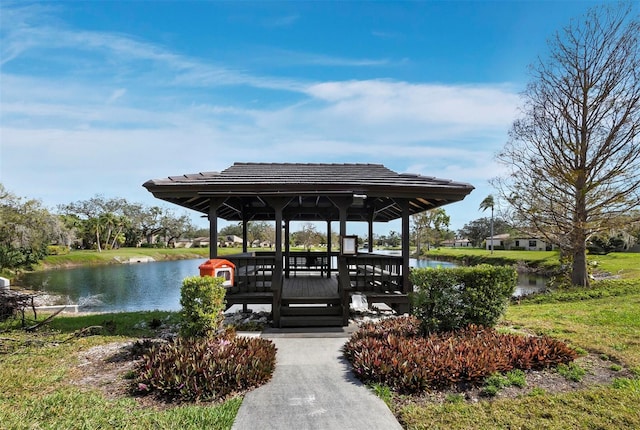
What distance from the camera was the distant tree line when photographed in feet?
83.1

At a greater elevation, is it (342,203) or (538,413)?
(342,203)

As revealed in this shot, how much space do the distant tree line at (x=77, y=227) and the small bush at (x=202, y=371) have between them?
93.9ft

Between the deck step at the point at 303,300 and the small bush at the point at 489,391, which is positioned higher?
the deck step at the point at 303,300

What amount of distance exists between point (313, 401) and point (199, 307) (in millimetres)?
2380

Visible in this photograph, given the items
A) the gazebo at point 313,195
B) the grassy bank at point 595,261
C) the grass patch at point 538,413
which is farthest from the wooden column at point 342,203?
the grassy bank at point 595,261

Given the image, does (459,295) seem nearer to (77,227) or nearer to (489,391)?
(489,391)

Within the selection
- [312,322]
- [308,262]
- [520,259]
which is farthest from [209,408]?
[520,259]

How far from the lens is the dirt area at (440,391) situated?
149 inches

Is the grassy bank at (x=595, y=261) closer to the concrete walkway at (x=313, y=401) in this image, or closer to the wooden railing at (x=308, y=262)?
the wooden railing at (x=308, y=262)

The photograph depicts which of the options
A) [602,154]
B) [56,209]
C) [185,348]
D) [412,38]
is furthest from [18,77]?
[56,209]

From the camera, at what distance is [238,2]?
8.24 m

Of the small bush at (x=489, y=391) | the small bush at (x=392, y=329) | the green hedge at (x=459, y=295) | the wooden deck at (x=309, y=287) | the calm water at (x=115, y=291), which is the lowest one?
the calm water at (x=115, y=291)

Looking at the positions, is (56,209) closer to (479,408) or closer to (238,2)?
(238,2)

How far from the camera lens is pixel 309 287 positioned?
29.5 ft
